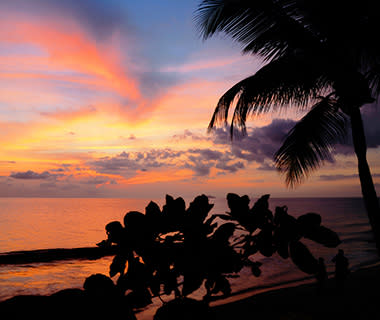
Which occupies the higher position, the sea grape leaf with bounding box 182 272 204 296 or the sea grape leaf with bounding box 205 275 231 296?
the sea grape leaf with bounding box 182 272 204 296

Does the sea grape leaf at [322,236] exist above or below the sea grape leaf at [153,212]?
below

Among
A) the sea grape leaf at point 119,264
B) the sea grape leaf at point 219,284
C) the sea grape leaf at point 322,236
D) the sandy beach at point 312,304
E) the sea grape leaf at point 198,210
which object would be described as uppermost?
the sea grape leaf at point 198,210

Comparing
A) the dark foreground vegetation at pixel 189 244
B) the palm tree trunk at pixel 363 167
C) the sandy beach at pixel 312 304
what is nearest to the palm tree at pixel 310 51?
the palm tree trunk at pixel 363 167

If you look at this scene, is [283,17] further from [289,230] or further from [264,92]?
[289,230]

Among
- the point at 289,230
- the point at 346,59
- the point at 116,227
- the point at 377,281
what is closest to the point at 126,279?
the point at 116,227

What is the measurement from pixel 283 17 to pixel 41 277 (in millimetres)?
11485

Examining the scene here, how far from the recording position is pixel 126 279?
120cm

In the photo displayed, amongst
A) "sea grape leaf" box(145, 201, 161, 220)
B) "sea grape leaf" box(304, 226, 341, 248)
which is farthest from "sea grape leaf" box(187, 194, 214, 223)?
"sea grape leaf" box(304, 226, 341, 248)

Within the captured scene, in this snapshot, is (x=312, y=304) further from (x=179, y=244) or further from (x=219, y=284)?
(x=179, y=244)

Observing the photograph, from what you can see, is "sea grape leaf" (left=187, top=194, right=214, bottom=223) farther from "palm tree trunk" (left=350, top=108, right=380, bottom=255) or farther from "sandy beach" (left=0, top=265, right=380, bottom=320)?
"palm tree trunk" (left=350, top=108, right=380, bottom=255)

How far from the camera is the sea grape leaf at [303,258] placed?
3.49 ft

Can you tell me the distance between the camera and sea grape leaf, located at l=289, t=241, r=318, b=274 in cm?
106

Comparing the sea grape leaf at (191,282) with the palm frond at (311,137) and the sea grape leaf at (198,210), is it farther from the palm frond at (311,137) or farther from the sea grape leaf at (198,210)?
the palm frond at (311,137)

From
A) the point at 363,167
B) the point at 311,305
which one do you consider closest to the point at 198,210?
the point at 363,167
